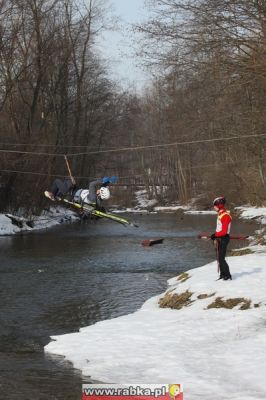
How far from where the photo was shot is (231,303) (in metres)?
12.9

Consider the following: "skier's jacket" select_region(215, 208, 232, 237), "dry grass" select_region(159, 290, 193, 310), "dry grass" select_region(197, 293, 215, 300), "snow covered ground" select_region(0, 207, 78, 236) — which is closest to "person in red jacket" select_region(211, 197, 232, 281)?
"skier's jacket" select_region(215, 208, 232, 237)

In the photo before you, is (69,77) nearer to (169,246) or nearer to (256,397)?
(169,246)

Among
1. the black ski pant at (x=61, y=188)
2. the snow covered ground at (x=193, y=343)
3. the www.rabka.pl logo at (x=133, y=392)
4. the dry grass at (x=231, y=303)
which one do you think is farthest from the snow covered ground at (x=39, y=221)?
the www.rabka.pl logo at (x=133, y=392)

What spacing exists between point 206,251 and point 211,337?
1785cm

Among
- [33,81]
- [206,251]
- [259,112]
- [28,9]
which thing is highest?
[28,9]

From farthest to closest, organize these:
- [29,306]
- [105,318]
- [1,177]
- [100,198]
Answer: [1,177]
[100,198]
[29,306]
[105,318]

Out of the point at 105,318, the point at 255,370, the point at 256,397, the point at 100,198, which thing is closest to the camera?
the point at 256,397

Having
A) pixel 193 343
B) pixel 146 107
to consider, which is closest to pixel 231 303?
pixel 193 343

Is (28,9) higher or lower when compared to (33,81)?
higher

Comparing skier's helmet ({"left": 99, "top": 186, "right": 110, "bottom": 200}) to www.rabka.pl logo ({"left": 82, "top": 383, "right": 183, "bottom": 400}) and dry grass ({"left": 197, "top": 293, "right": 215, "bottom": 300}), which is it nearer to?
dry grass ({"left": 197, "top": 293, "right": 215, "bottom": 300})

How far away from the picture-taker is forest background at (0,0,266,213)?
18.1m

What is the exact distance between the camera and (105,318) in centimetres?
1467

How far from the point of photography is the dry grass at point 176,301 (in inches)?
555

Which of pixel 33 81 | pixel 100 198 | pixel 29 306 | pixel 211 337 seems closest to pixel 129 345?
pixel 211 337
